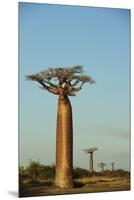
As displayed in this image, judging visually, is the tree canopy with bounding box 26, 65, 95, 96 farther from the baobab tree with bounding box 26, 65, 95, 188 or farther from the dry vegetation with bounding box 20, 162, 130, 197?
the dry vegetation with bounding box 20, 162, 130, 197

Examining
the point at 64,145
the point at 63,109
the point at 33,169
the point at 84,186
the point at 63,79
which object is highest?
the point at 63,79

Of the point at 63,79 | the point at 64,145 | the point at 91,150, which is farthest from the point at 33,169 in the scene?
the point at 63,79

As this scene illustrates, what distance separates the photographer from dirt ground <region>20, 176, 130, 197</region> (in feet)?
7.58

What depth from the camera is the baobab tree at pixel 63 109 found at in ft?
7.75

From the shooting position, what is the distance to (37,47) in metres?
2.35

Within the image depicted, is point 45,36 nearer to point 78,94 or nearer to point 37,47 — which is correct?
point 37,47

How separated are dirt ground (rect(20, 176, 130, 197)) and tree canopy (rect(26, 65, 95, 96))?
0.48m

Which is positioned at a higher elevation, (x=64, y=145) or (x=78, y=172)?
(x=64, y=145)

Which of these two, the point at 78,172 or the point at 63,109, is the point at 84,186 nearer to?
the point at 78,172

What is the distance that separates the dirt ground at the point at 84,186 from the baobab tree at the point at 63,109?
0.11ft

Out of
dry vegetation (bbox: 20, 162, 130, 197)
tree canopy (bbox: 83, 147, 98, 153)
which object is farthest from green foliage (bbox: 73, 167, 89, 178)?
tree canopy (bbox: 83, 147, 98, 153)

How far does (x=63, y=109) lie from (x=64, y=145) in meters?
0.19

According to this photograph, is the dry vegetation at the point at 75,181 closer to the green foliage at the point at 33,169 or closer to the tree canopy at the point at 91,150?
the green foliage at the point at 33,169

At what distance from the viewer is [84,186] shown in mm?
2398
